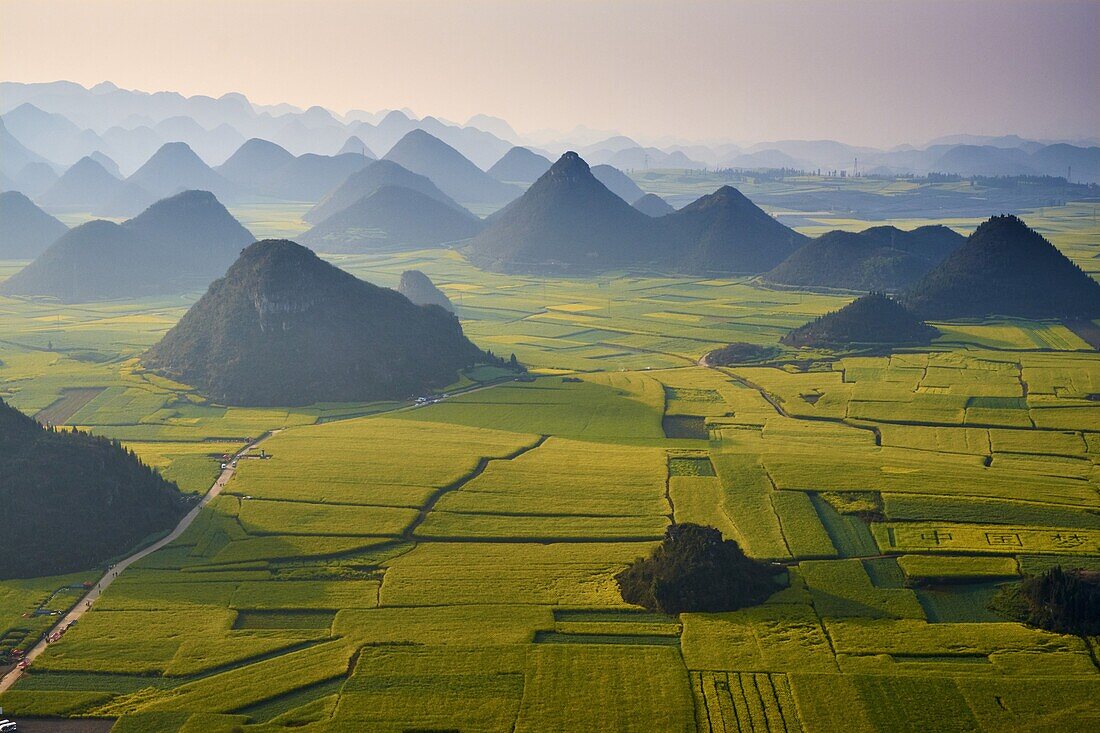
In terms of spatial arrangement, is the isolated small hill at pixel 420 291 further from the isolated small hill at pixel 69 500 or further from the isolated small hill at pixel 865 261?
the isolated small hill at pixel 69 500

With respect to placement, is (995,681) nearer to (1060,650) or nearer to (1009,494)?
(1060,650)

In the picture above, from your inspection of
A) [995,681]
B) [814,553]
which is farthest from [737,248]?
[995,681]

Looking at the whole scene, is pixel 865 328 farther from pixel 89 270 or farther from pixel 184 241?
pixel 184 241

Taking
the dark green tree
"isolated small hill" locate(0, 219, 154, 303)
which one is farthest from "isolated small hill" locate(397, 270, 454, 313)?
the dark green tree

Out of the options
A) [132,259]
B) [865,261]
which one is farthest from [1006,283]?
[132,259]

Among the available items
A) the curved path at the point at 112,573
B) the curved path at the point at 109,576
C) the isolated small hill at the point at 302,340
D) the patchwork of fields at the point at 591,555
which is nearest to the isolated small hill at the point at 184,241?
the isolated small hill at the point at 302,340

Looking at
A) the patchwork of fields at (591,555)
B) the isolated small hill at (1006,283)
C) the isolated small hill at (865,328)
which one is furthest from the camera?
the isolated small hill at (1006,283)

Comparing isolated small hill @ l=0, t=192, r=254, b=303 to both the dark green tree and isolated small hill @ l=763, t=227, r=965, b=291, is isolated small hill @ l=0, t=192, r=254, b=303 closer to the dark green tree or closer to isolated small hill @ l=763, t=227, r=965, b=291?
isolated small hill @ l=763, t=227, r=965, b=291
